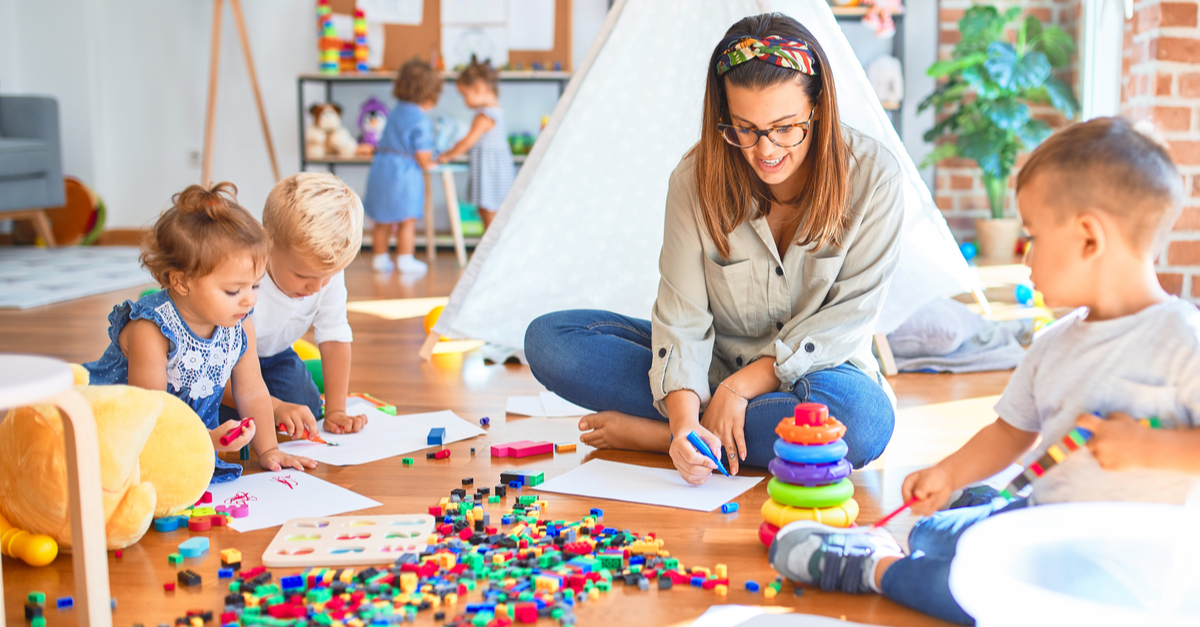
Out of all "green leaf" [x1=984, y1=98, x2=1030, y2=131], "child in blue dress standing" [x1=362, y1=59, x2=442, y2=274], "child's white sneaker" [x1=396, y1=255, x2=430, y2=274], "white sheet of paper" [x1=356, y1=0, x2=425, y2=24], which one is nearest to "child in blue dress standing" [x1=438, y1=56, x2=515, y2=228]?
"child in blue dress standing" [x1=362, y1=59, x2=442, y2=274]

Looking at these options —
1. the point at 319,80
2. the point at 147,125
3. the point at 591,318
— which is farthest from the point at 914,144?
the point at 147,125

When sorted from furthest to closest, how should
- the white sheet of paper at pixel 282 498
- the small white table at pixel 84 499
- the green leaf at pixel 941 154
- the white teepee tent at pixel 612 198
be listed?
the green leaf at pixel 941 154 → the white teepee tent at pixel 612 198 → the white sheet of paper at pixel 282 498 → the small white table at pixel 84 499

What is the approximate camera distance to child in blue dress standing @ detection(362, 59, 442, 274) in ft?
13.7

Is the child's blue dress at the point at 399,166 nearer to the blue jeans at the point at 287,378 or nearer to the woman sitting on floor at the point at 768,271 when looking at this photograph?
the blue jeans at the point at 287,378

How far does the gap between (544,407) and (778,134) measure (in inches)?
29.9

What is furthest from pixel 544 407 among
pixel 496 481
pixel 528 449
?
pixel 496 481

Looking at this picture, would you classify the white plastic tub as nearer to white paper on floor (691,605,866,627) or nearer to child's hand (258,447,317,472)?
white paper on floor (691,605,866,627)

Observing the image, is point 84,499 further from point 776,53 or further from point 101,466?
point 776,53

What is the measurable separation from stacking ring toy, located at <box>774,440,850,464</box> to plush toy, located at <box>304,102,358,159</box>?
3963mm

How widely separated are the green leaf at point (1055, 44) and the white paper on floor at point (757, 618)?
12.4 ft

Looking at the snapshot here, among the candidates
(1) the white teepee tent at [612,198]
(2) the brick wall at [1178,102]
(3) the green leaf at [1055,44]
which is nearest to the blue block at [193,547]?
(1) the white teepee tent at [612,198]

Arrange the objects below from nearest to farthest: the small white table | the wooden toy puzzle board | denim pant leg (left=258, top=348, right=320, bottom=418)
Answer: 1. the small white table
2. the wooden toy puzzle board
3. denim pant leg (left=258, top=348, right=320, bottom=418)

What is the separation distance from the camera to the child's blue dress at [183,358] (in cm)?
130

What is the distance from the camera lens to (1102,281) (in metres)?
0.86
